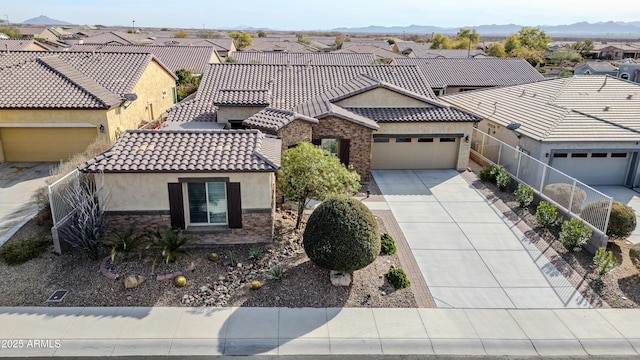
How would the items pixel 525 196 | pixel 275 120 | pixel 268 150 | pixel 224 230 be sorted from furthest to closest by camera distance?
pixel 275 120, pixel 525 196, pixel 268 150, pixel 224 230

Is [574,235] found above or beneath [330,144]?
beneath

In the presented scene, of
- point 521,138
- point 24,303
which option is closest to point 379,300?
point 24,303

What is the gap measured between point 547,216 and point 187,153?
12457mm

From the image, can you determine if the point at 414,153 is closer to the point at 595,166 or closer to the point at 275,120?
the point at 275,120

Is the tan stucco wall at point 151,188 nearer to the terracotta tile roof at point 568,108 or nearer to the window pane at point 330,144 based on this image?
the window pane at point 330,144

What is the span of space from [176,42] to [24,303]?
63.2 meters

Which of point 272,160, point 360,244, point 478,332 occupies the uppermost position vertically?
point 272,160

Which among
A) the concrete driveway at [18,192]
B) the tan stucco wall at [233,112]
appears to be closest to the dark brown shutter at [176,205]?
the concrete driveway at [18,192]

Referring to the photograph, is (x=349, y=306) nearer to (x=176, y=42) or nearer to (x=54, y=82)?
(x=54, y=82)

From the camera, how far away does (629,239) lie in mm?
15656

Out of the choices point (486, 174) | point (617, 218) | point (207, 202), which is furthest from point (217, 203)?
point (486, 174)

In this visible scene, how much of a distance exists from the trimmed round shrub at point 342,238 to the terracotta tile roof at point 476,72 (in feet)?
103

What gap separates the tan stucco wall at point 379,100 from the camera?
888 inches

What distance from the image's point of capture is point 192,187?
13766 millimetres
